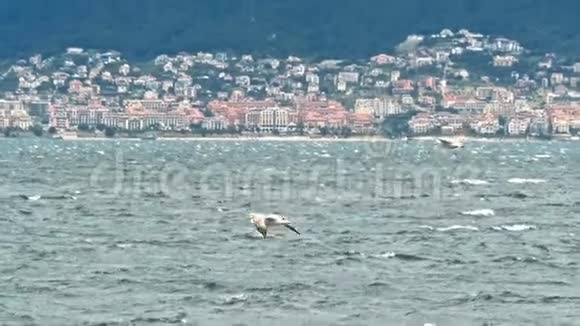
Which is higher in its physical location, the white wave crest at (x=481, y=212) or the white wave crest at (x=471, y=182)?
the white wave crest at (x=481, y=212)

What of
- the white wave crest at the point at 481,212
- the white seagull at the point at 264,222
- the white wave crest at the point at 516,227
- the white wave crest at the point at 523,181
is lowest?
the white wave crest at the point at 523,181

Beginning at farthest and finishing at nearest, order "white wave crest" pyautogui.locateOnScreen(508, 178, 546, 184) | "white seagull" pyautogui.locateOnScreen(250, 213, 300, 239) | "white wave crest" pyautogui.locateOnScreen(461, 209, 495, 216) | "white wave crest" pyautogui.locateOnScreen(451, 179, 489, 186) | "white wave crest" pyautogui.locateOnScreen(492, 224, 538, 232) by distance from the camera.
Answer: "white wave crest" pyautogui.locateOnScreen(508, 178, 546, 184) → "white wave crest" pyautogui.locateOnScreen(451, 179, 489, 186) → "white wave crest" pyautogui.locateOnScreen(461, 209, 495, 216) → "white wave crest" pyautogui.locateOnScreen(492, 224, 538, 232) → "white seagull" pyautogui.locateOnScreen(250, 213, 300, 239)

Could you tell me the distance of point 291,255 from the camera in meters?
38.7

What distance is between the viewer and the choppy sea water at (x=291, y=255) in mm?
30219

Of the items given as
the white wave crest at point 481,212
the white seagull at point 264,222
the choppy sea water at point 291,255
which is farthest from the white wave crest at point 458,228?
the white seagull at point 264,222

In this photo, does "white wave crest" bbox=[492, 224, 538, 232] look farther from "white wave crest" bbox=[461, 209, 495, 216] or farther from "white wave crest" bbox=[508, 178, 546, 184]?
"white wave crest" bbox=[508, 178, 546, 184]

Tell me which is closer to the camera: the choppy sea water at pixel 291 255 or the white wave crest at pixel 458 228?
the choppy sea water at pixel 291 255

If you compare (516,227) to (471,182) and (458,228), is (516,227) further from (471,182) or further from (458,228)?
(471,182)

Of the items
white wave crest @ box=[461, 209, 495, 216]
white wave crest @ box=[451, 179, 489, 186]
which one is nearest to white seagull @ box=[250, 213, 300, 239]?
white wave crest @ box=[461, 209, 495, 216]

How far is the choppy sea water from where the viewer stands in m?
30.2

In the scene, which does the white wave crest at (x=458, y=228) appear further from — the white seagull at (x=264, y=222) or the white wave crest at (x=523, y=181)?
the white wave crest at (x=523, y=181)

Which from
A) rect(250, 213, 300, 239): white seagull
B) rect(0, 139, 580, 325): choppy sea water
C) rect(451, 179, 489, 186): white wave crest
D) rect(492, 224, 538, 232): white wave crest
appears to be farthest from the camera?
rect(451, 179, 489, 186): white wave crest

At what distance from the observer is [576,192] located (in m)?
69.8

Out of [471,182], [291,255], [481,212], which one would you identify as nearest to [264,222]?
[291,255]
